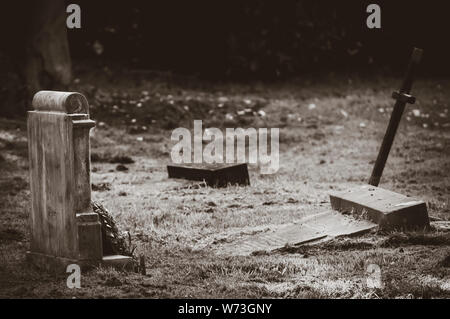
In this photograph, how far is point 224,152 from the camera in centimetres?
1269

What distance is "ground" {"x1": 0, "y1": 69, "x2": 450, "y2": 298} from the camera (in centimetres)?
605

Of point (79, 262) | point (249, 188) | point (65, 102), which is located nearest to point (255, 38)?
point (249, 188)

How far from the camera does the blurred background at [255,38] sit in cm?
1722

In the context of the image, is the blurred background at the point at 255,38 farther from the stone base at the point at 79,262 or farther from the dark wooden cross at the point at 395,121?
the stone base at the point at 79,262

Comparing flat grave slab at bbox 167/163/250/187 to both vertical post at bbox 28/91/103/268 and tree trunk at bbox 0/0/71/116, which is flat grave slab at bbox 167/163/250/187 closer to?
vertical post at bbox 28/91/103/268

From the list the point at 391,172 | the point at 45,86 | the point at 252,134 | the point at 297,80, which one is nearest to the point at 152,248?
the point at 391,172

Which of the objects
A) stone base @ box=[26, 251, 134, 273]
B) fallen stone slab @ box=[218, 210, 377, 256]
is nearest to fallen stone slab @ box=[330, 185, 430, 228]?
fallen stone slab @ box=[218, 210, 377, 256]

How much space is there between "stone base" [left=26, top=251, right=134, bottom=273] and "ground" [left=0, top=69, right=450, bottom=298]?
0.29 ft

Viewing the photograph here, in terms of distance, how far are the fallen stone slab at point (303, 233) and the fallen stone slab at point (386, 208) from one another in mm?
109

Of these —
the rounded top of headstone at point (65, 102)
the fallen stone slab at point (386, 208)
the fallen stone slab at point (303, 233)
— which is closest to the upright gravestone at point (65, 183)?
the rounded top of headstone at point (65, 102)

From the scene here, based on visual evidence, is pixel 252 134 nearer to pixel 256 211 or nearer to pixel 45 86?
pixel 45 86
